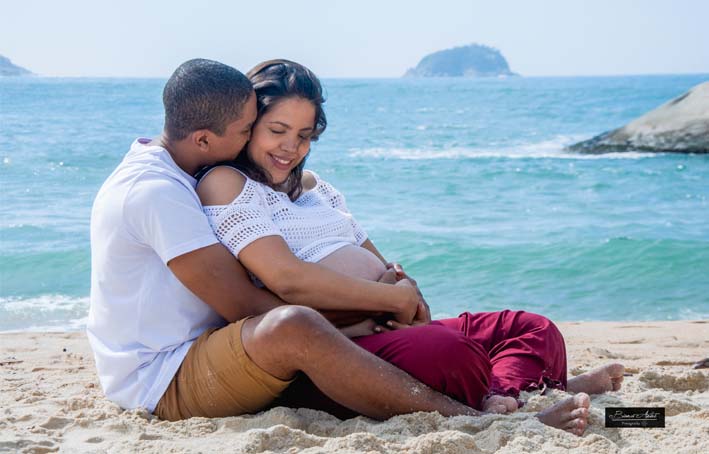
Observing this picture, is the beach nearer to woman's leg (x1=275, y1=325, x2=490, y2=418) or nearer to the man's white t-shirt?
woman's leg (x1=275, y1=325, x2=490, y2=418)

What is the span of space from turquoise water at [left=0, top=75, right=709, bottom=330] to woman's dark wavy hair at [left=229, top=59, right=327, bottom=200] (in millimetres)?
4146

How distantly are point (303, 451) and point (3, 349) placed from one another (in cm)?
348

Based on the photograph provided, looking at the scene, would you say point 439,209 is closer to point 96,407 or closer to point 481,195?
point 481,195

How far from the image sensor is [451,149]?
24.1 metres

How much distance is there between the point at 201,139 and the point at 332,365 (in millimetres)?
1047

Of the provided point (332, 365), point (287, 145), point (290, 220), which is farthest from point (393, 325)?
point (287, 145)

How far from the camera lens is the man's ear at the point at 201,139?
3418 mm

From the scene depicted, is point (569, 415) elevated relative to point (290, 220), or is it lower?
lower

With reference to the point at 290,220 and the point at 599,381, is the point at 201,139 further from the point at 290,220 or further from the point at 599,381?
the point at 599,381

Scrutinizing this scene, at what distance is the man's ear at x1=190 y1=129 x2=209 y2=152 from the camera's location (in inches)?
135

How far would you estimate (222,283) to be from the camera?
125 inches

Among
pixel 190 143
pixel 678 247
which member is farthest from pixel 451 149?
pixel 190 143

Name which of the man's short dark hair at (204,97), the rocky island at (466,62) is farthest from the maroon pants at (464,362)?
the rocky island at (466,62)

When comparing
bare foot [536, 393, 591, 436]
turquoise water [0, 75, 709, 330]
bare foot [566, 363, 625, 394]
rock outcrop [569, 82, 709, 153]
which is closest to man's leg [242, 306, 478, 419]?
bare foot [536, 393, 591, 436]
